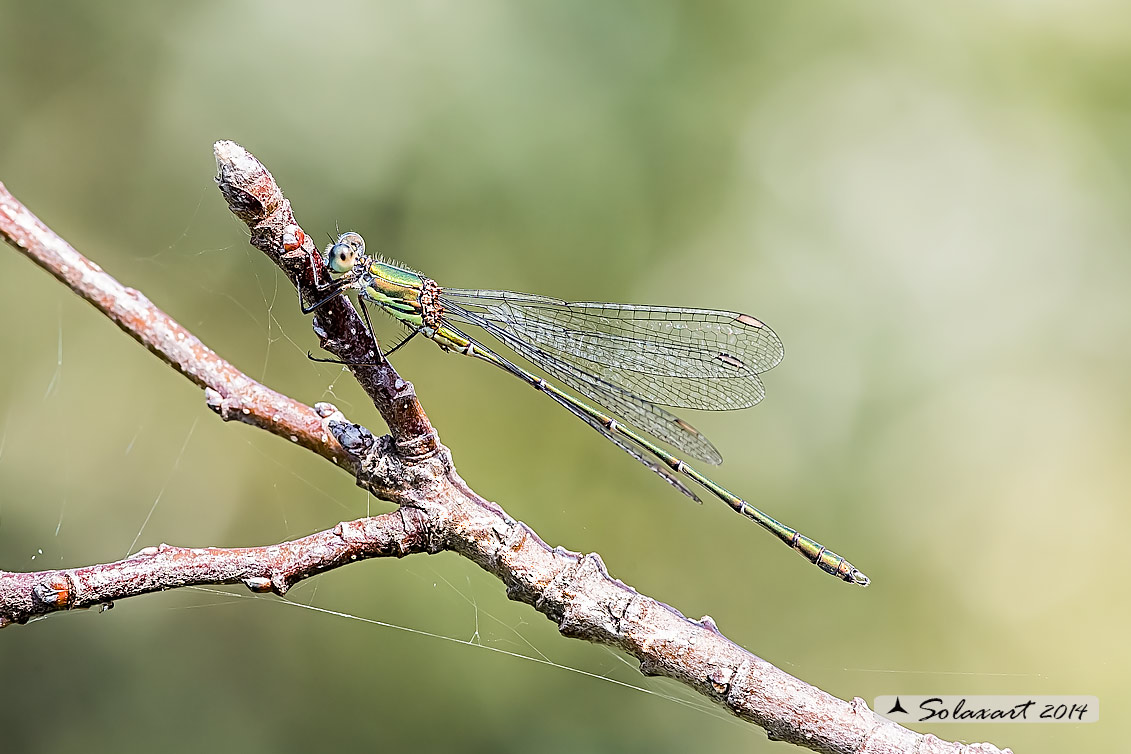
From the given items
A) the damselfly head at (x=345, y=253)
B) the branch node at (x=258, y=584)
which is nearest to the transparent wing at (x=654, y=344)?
the damselfly head at (x=345, y=253)

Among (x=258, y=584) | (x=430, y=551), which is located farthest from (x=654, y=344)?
(x=258, y=584)

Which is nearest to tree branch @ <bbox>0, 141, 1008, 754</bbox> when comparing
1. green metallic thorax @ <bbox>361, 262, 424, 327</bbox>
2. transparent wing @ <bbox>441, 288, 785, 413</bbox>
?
green metallic thorax @ <bbox>361, 262, 424, 327</bbox>

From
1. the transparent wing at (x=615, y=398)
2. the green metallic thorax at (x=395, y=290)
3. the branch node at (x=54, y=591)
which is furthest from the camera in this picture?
the transparent wing at (x=615, y=398)

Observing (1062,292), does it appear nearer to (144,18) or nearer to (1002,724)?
(1002,724)

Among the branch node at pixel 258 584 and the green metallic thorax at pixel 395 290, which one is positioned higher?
the green metallic thorax at pixel 395 290

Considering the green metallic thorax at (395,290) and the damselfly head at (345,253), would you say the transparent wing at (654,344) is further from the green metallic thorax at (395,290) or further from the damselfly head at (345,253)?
the damselfly head at (345,253)

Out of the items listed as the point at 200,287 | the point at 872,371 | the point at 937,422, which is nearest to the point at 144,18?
the point at 200,287

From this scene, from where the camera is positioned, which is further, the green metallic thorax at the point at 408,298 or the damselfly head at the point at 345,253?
the green metallic thorax at the point at 408,298
